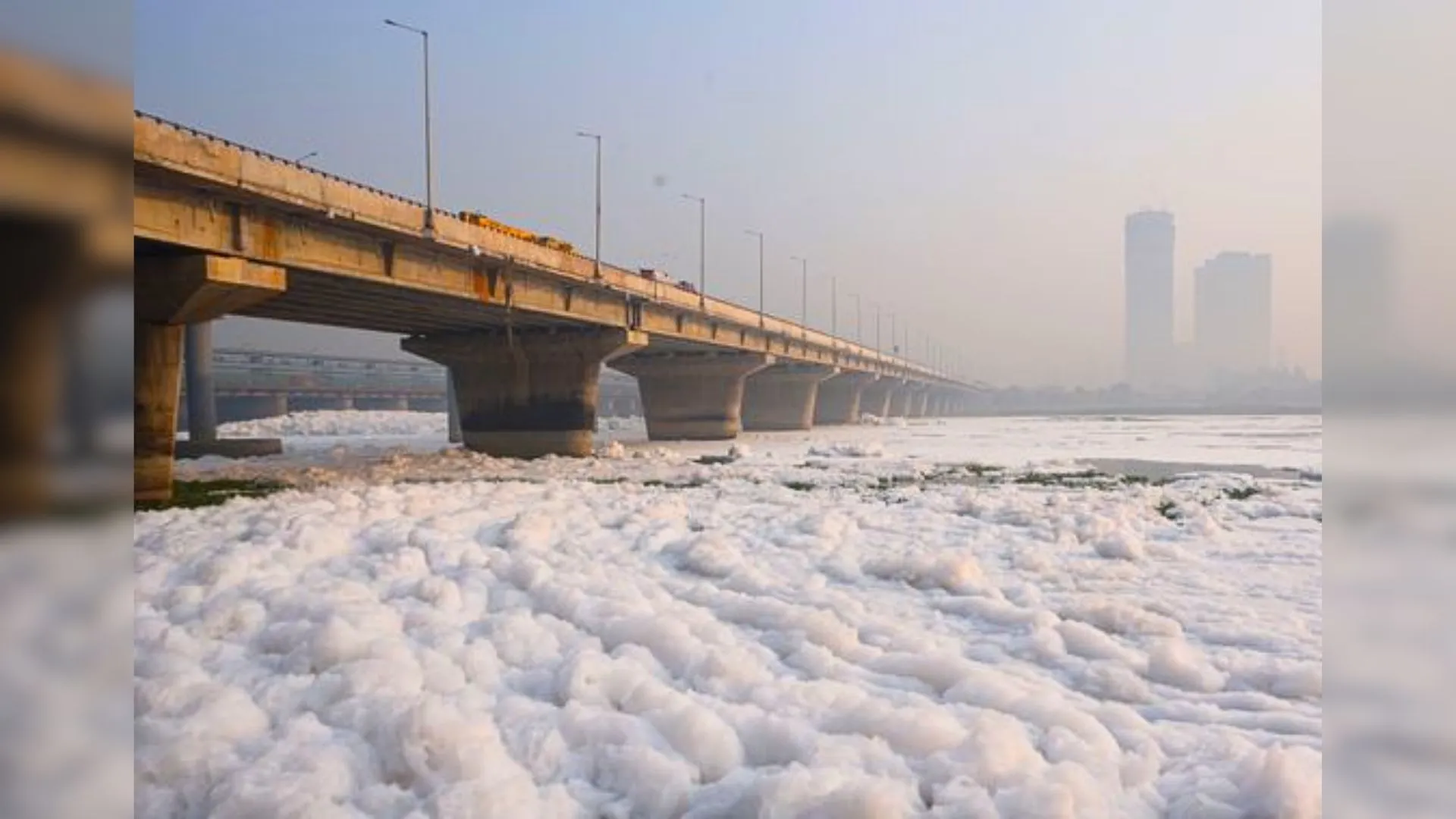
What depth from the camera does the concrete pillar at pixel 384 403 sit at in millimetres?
110125

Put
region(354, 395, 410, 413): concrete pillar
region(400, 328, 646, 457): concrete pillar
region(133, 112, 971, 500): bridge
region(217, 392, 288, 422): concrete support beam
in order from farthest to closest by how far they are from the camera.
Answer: region(354, 395, 410, 413): concrete pillar → region(217, 392, 288, 422): concrete support beam → region(400, 328, 646, 457): concrete pillar → region(133, 112, 971, 500): bridge

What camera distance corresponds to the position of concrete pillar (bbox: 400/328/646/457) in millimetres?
35938

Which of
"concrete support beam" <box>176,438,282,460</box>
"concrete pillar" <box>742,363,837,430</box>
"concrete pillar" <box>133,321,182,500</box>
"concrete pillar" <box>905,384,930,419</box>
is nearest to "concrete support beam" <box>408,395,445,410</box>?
"concrete pillar" <box>742,363,837,430</box>

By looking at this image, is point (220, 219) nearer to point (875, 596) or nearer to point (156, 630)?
point (156, 630)

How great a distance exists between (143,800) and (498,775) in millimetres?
1620

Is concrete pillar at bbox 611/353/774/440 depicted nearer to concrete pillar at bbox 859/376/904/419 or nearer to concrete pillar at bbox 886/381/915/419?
concrete pillar at bbox 859/376/904/419

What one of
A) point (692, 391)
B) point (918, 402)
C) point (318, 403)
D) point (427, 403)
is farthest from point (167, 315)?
point (918, 402)

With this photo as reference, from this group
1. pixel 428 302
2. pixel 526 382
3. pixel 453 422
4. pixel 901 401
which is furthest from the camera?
pixel 901 401

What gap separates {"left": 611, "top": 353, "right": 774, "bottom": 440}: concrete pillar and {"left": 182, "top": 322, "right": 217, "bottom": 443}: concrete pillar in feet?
64.9

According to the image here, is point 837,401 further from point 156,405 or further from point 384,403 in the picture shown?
point 156,405

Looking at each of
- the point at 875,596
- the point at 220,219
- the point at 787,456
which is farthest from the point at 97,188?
the point at 787,456

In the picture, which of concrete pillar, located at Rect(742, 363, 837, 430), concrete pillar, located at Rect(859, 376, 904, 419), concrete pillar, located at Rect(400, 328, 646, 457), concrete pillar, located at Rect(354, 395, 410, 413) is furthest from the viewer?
concrete pillar, located at Rect(859, 376, 904, 419)

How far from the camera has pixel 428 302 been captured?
27.3m

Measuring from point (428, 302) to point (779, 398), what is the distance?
147ft
